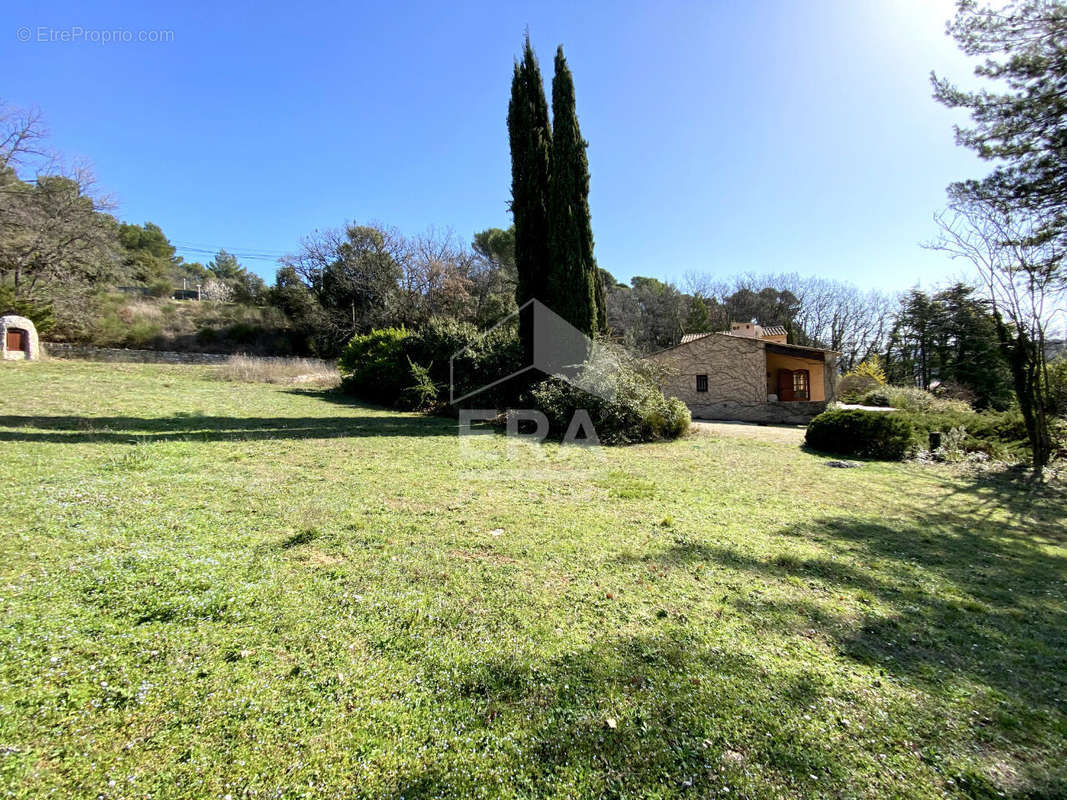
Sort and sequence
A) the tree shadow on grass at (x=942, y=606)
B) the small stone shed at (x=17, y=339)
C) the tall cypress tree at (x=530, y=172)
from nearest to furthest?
1. the tree shadow on grass at (x=942, y=606)
2. the tall cypress tree at (x=530, y=172)
3. the small stone shed at (x=17, y=339)

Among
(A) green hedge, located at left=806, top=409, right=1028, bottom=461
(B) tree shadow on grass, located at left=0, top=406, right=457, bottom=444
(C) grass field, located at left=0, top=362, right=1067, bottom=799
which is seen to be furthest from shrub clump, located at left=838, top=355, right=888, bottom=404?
(B) tree shadow on grass, located at left=0, top=406, right=457, bottom=444

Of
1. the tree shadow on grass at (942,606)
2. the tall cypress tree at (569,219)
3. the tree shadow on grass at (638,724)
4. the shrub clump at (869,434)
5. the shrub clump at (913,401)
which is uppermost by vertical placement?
the tall cypress tree at (569,219)

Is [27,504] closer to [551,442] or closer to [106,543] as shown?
[106,543]

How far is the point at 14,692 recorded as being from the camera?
168cm

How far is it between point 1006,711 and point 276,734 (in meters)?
3.24

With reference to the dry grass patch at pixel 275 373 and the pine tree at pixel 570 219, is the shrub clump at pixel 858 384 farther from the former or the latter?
the dry grass patch at pixel 275 373

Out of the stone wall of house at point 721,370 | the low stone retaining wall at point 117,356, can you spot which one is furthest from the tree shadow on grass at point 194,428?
the low stone retaining wall at point 117,356

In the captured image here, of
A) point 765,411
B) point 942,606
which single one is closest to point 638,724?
point 942,606

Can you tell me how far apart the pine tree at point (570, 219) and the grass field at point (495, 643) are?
8.00 m

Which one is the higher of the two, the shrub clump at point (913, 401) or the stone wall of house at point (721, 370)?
→ the stone wall of house at point (721, 370)

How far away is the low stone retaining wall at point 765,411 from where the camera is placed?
17312 millimetres

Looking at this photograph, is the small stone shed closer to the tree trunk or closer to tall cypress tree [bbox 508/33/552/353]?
tall cypress tree [bbox 508/33/552/353]

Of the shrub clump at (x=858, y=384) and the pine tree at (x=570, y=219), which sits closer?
the pine tree at (x=570, y=219)

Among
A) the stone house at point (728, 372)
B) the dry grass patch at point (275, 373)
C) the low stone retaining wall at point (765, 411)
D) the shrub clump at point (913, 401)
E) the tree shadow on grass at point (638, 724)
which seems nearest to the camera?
the tree shadow on grass at point (638, 724)
